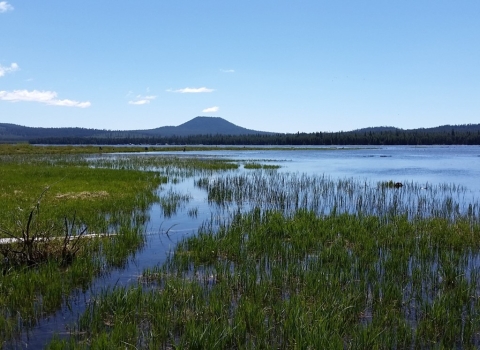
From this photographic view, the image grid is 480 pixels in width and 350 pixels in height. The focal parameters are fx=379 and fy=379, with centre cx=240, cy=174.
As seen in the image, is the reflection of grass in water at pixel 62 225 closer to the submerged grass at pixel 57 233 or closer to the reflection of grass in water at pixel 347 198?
the submerged grass at pixel 57 233

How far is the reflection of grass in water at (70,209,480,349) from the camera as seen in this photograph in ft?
22.0

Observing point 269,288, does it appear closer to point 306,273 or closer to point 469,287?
point 306,273

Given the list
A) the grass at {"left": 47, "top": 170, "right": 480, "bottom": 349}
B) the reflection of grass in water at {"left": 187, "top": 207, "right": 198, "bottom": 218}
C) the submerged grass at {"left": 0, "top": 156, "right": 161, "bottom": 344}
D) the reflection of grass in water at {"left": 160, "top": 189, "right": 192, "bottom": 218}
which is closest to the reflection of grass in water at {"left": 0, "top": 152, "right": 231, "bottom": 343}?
the submerged grass at {"left": 0, "top": 156, "right": 161, "bottom": 344}

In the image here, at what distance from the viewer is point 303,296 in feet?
27.0

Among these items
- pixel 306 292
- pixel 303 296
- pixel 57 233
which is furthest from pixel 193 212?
pixel 303 296

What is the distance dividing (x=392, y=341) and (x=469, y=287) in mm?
3494

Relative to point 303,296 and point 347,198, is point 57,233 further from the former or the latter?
point 347,198

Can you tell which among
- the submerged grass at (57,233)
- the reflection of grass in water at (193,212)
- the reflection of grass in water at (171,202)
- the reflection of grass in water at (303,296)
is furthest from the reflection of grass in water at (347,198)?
the submerged grass at (57,233)

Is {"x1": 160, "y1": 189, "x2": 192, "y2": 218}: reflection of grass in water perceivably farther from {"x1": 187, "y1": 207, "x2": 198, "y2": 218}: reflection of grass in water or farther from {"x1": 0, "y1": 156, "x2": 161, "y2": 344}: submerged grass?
{"x1": 0, "y1": 156, "x2": 161, "y2": 344}: submerged grass

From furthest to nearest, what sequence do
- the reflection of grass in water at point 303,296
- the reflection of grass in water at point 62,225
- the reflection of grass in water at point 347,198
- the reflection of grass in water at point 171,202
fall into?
the reflection of grass in water at point 171,202, the reflection of grass in water at point 347,198, the reflection of grass in water at point 62,225, the reflection of grass in water at point 303,296

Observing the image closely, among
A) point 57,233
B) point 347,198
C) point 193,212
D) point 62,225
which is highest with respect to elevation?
point 57,233

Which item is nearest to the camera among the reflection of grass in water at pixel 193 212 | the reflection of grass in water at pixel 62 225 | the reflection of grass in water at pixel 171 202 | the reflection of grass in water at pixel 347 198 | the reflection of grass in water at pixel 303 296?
the reflection of grass in water at pixel 303 296

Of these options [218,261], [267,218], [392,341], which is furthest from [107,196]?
[392,341]

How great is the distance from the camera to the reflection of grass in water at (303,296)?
6.71m
